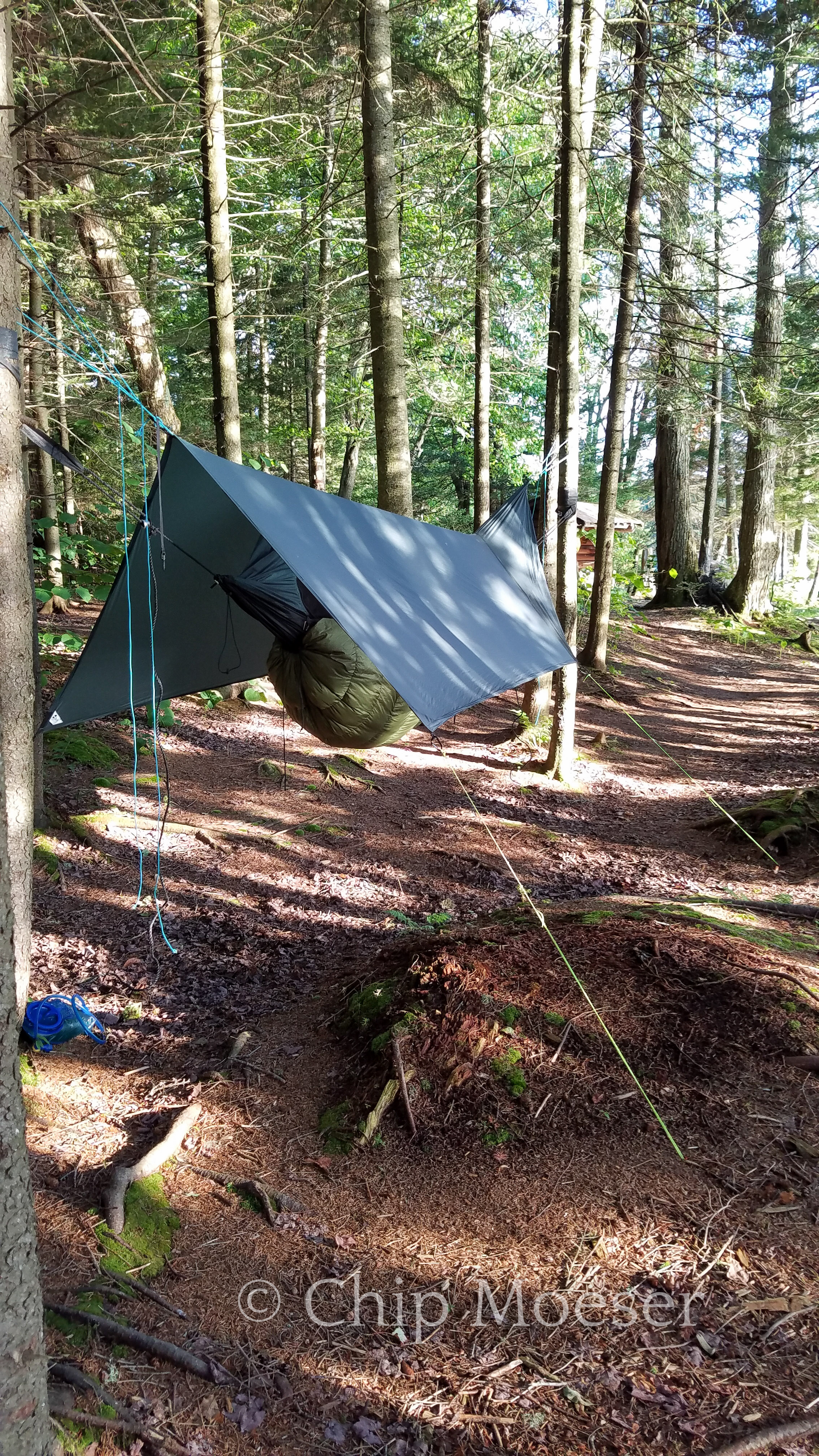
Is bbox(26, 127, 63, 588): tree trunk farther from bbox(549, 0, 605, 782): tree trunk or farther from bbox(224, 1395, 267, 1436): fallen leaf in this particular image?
bbox(224, 1395, 267, 1436): fallen leaf

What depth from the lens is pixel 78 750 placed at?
19.3 feet

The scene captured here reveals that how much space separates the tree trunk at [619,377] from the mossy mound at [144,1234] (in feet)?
25.1

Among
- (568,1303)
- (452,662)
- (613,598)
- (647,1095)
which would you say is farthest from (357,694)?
(613,598)

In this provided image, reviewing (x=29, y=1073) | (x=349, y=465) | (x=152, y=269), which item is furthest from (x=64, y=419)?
(x=29, y=1073)

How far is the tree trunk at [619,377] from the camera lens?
762cm

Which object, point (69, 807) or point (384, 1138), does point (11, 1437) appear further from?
point (69, 807)

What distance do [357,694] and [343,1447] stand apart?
3.04 metres

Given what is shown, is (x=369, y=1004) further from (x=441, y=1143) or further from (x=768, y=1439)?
(x=768, y=1439)

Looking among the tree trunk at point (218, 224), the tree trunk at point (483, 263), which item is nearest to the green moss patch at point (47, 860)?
the tree trunk at point (218, 224)

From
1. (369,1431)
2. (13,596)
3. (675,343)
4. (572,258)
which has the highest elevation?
(675,343)

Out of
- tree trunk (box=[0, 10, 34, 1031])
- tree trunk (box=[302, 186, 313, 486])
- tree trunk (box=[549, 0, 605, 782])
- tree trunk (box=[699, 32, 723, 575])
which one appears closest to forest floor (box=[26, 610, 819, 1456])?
tree trunk (box=[0, 10, 34, 1031])

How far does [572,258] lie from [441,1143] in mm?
6075

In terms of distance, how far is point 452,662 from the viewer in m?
3.79

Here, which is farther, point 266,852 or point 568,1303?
point 266,852
